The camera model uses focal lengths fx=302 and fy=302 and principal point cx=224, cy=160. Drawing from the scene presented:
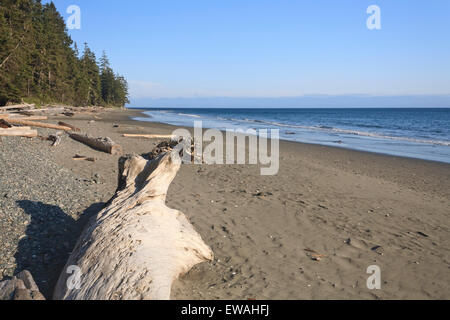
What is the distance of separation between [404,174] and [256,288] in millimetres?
10153

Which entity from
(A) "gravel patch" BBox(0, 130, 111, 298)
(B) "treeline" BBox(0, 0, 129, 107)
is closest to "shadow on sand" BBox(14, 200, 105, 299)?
(A) "gravel patch" BBox(0, 130, 111, 298)

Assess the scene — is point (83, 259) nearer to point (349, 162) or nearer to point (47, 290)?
point (47, 290)

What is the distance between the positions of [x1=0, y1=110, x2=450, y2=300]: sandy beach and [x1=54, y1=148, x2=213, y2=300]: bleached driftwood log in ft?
1.32

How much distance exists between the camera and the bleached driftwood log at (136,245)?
311 centimetres

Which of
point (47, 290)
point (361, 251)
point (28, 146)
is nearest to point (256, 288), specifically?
point (361, 251)

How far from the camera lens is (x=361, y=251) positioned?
16.1ft

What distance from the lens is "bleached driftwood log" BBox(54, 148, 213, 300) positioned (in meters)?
3.11

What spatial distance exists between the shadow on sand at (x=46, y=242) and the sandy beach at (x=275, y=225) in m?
0.02

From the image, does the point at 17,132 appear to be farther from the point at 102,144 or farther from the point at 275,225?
the point at 275,225

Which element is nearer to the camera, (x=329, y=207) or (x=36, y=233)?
(x=36, y=233)

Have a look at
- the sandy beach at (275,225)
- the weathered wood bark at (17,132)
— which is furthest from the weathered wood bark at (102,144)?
the weathered wood bark at (17,132)

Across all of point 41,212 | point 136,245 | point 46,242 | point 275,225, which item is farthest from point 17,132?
point 275,225

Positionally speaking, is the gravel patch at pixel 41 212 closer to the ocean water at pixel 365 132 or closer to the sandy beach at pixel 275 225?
the sandy beach at pixel 275 225
